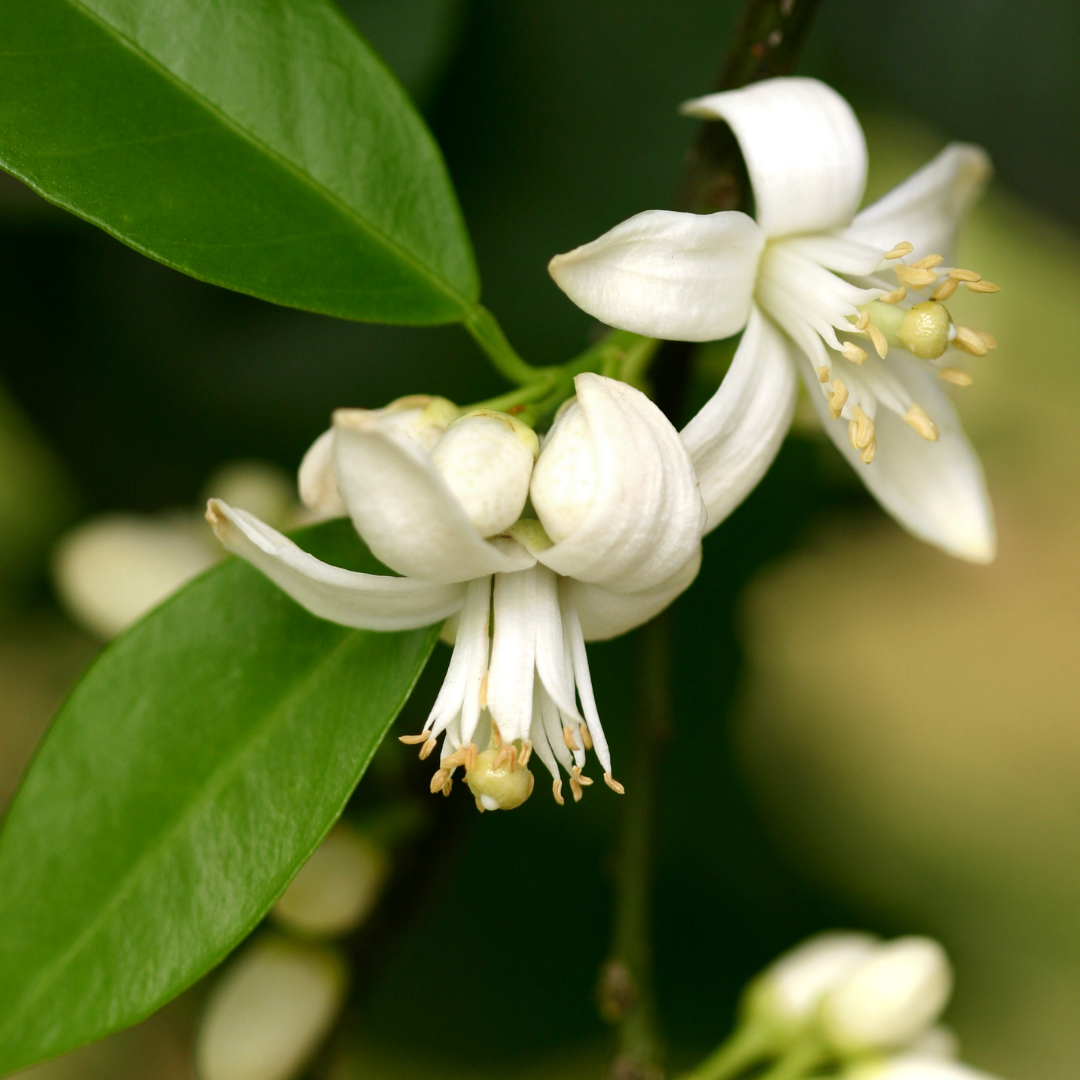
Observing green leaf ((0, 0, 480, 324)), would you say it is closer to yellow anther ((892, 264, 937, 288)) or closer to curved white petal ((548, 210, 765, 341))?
curved white petal ((548, 210, 765, 341))

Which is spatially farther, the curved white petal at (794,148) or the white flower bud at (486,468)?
the curved white petal at (794,148)

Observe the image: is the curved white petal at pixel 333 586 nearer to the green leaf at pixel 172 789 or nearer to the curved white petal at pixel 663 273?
the green leaf at pixel 172 789

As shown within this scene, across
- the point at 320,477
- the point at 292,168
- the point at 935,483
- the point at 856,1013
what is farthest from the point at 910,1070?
the point at 292,168

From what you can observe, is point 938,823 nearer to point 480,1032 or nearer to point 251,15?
point 480,1032

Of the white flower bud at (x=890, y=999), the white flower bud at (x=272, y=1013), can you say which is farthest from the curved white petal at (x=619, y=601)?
the white flower bud at (x=272, y=1013)

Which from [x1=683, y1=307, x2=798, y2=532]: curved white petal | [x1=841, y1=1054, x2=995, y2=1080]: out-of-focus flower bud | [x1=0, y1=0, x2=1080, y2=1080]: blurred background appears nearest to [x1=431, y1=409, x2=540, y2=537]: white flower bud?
[x1=683, y1=307, x2=798, y2=532]: curved white petal

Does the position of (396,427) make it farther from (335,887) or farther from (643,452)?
(335,887)

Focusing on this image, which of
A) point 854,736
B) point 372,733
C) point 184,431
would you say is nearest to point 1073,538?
point 854,736
